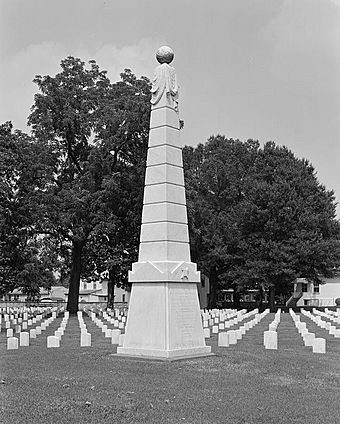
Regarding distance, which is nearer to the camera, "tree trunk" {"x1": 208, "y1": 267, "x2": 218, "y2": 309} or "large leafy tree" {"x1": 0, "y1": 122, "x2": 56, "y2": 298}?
"large leafy tree" {"x1": 0, "y1": 122, "x2": 56, "y2": 298}

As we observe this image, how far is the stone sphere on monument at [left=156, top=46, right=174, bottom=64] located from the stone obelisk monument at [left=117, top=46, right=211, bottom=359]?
2 cm

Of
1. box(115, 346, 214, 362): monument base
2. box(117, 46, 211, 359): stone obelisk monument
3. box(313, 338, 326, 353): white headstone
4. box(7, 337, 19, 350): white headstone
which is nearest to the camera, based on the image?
box(115, 346, 214, 362): monument base

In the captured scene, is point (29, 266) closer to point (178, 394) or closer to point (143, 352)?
point (143, 352)

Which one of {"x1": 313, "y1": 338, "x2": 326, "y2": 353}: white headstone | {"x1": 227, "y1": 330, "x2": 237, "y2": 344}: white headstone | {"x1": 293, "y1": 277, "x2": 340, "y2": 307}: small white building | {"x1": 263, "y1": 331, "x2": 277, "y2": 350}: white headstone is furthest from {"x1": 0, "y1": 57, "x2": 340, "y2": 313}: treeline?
{"x1": 313, "y1": 338, "x2": 326, "y2": 353}: white headstone

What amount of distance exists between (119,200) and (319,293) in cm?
3107

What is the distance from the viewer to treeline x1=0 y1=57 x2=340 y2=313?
30.5 metres

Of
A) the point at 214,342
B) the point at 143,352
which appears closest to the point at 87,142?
the point at 214,342

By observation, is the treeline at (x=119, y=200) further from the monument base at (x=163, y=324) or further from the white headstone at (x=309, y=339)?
the white headstone at (x=309, y=339)

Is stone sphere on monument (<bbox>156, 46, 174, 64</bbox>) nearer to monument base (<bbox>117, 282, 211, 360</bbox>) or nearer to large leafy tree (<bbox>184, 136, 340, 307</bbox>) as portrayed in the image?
monument base (<bbox>117, 282, 211, 360</bbox>)

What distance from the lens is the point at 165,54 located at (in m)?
14.5

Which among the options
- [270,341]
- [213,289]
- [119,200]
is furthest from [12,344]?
[213,289]

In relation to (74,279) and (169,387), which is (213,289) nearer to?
(74,279)

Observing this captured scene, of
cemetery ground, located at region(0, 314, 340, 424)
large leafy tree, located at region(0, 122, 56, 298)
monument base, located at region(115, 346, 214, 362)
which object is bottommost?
cemetery ground, located at region(0, 314, 340, 424)

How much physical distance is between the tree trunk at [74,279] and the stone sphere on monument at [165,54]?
2141cm
